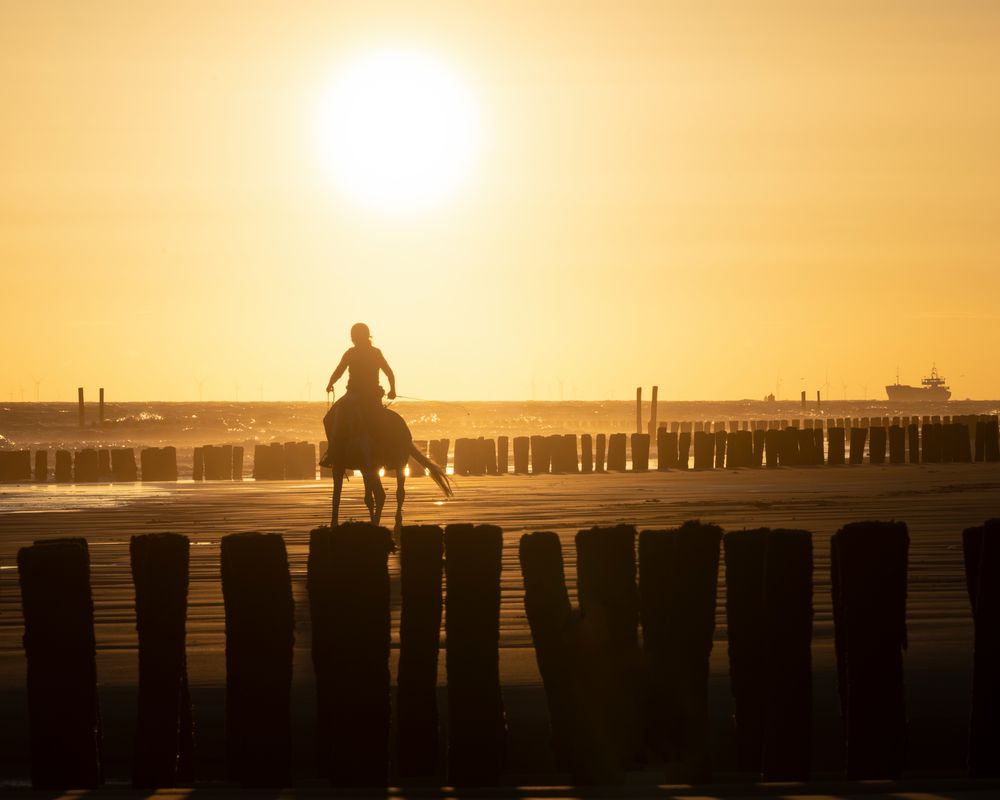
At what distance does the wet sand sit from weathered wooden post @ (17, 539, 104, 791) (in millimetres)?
551

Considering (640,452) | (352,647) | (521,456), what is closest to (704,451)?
(640,452)

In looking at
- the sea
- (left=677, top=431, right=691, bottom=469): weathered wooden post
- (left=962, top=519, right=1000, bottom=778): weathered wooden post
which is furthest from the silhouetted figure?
the sea

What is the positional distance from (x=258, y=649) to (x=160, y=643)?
0.39 m

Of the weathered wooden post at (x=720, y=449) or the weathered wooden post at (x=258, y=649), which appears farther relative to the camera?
the weathered wooden post at (x=720, y=449)

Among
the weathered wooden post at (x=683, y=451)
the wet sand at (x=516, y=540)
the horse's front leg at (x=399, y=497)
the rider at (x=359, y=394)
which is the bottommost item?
the wet sand at (x=516, y=540)

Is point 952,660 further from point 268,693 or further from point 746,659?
point 268,693

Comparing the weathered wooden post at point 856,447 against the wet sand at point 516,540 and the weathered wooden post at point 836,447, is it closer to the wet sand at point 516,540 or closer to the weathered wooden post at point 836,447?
the weathered wooden post at point 836,447

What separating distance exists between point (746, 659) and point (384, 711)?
1.41 meters

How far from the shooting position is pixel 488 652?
5758mm

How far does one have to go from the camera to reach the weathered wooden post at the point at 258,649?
221 inches

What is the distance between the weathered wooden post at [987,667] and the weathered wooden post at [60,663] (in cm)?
336

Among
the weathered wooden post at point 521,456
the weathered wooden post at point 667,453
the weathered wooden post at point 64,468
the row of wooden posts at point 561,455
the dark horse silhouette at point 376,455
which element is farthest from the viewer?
the weathered wooden post at point 667,453

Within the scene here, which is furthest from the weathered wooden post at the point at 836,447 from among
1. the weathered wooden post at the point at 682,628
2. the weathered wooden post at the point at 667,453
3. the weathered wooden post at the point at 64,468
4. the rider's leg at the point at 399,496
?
the weathered wooden post at the point at 682,628

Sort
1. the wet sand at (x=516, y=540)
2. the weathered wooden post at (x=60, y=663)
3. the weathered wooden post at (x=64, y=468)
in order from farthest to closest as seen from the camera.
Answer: the weathered wooden post at (x=64, y=468)
the wet sand at (x=516, y=540)
the weathered wooden post at (x=60, y=663)
